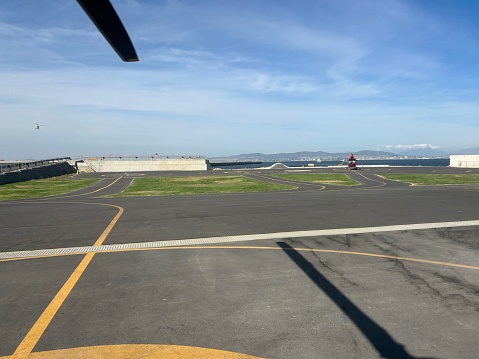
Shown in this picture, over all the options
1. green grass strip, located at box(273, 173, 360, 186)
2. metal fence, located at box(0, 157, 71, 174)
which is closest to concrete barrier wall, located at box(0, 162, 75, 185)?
metal fence, located at box(0, 157, 71, 174)

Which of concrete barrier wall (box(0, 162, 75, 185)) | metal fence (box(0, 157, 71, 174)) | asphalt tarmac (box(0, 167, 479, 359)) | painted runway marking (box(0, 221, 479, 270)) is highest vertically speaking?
metal fence (box(0, 157, 71, 174))

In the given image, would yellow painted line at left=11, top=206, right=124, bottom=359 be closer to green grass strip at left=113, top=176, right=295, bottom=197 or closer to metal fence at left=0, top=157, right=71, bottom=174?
green grass strip at left=113, top=176, right=295, bottom=197

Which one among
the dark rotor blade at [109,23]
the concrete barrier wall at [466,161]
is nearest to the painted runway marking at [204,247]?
the dark rotor blade at [109,23]

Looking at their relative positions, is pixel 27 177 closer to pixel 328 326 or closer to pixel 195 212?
pixel 195 212

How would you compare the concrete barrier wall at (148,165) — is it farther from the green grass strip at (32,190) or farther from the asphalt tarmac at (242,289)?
the asphalt tarmac at (242,289)

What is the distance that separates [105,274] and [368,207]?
14.5 meters

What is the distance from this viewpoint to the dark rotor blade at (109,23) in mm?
3830

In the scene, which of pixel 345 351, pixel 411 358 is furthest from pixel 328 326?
pixel 411 358

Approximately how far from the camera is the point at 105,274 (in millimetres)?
8125

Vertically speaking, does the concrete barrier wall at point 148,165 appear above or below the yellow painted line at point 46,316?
above

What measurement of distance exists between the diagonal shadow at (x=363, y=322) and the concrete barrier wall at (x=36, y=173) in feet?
134

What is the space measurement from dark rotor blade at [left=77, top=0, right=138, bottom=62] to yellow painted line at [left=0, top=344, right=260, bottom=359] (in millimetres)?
4323

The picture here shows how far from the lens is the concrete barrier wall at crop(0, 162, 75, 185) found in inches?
1542

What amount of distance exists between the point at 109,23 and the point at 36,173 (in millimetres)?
50892
